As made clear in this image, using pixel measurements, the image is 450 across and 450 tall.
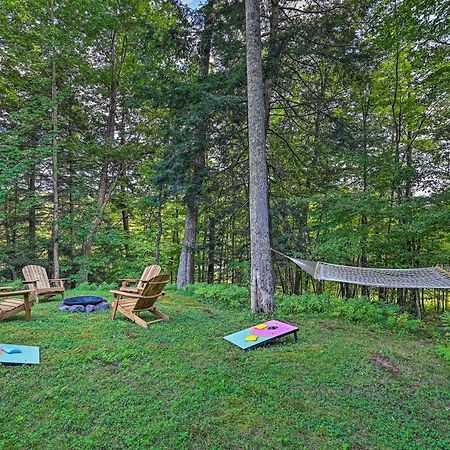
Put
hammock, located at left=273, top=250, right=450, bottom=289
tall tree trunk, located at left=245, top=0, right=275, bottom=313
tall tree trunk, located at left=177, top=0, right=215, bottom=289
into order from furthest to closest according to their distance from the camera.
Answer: tall tree trunk, located at left=177, top=0, right=215, bottom=289 < tall tree trunk, located at left=245, top=0, right=275, bottom=313 < hammock, located at left=273, top=250, right=450, bottom=289

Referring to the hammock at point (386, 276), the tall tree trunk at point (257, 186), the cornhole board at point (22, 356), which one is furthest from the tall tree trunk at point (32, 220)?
the hammock at point (386, 276)

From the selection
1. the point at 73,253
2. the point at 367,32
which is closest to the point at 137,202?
the point at 73,253

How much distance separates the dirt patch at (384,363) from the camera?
292cm

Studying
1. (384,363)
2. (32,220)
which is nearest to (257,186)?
(384,363)

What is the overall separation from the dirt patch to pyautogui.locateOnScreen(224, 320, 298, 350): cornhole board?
0.84 m

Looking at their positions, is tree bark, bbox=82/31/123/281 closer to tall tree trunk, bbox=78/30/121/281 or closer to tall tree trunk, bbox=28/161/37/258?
tall tree trunk, bbox=78/30/121/281

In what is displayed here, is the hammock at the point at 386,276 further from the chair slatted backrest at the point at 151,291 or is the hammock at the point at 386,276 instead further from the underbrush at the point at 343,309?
the chair slatted backrest at the point at 151,291

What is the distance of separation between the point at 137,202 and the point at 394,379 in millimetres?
8864

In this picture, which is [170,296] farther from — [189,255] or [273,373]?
[273,373]

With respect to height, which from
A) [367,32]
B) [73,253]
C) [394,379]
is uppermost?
[367,32]

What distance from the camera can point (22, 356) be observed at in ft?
9.62

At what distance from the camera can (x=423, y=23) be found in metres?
5.43

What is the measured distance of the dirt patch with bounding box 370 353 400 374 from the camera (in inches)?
115

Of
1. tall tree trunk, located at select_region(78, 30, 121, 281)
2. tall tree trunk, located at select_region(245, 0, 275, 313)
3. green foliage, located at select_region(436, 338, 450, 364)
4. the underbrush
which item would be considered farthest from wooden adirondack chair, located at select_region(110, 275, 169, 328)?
tall tree trunk, located at select_region(78, 30, 121, 281)
